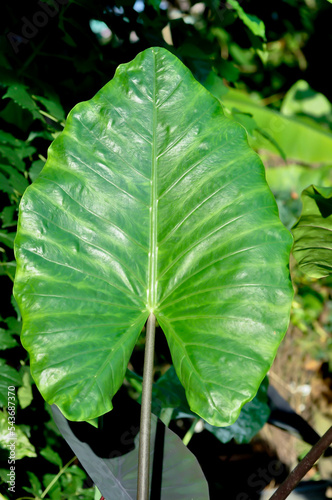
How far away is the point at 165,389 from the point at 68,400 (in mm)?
438

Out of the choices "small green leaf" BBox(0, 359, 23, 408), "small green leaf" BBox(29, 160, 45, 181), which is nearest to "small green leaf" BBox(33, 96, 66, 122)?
"small green leaf" BBox(29, 160, 45, 181)

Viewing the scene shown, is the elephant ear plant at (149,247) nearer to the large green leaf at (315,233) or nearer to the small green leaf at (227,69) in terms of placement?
→ the large green leaf at (315,233)

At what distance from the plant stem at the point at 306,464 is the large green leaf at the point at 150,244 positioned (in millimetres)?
139

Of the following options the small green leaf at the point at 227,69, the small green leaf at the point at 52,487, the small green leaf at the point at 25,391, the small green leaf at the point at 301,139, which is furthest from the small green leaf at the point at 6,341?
the small green leaf at the point at 301,139

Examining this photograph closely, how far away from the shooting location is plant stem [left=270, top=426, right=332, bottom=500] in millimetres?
658

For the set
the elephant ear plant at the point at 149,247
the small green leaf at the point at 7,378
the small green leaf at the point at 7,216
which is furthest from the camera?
the small green leaf at the point at 7,216

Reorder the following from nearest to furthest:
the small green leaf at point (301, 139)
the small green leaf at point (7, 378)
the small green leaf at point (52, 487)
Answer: the small green leaf at point (7, 378)
the small green leaf at point (52, 487)
the small green leaf at point (301, 139)

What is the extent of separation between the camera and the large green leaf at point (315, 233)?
67cm

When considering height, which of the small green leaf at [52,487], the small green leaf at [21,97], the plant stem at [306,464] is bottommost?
the small green leaf at [52,487]

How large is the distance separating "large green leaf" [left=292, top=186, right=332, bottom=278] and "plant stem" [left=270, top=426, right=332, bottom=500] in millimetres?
255

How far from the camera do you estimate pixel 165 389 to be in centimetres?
104

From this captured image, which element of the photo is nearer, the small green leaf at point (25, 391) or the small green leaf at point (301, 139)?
the small green leaf at point (25, 391)

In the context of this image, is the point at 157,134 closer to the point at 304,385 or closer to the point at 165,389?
the point at 165,389

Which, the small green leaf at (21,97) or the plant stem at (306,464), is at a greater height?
the small green leaf at (21,97)
